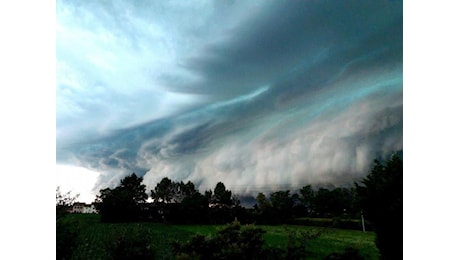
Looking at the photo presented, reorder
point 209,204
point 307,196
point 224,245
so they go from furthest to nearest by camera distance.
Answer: point 307,196, point 209,204, point 224,245

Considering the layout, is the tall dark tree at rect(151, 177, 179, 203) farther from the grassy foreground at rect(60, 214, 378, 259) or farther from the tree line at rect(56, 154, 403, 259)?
the grassy foreground at rect(60, 214, 378, 259)

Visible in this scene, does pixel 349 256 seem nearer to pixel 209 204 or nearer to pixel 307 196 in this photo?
pixel 209 204

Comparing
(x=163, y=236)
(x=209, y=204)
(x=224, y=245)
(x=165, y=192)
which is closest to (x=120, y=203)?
(x=165, y=192)

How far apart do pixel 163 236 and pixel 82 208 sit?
153cm

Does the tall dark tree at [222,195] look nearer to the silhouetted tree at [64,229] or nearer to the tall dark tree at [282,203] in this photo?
the tall dark tree at [282,203]

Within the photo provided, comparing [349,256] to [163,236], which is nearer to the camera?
[349,256]

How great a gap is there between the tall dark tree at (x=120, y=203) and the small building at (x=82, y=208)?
0.16 metres

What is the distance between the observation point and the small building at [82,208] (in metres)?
5.61

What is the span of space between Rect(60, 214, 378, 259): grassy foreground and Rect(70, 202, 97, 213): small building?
0.33 ft

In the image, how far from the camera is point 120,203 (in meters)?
7.27

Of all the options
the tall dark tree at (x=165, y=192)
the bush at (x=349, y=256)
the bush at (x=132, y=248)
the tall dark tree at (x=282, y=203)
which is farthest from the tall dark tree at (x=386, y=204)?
the tall dark tree at (x=165, y=192)

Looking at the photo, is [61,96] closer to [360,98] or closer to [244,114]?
[244,114]

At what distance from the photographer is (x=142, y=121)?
7.96 meters

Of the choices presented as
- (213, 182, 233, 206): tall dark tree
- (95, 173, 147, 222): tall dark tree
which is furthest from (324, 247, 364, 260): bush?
(95, 173, 147, 222): tall dark tree
